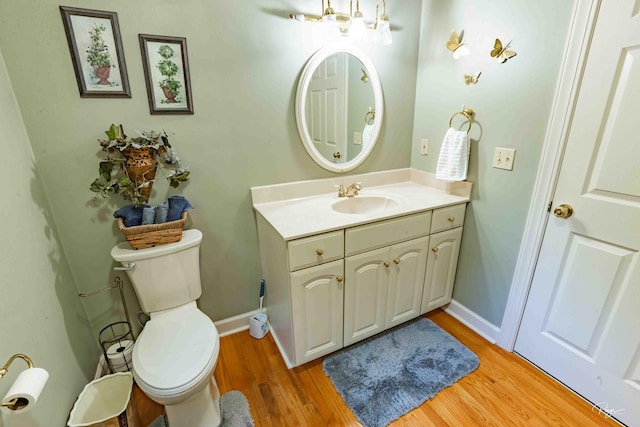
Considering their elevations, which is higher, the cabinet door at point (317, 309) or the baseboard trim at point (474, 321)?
the cabinet door at point (317, 309)

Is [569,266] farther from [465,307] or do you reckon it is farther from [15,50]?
[15,50]

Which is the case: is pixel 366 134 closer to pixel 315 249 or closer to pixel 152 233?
pixel 315 249

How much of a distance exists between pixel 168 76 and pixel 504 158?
1.77 meters

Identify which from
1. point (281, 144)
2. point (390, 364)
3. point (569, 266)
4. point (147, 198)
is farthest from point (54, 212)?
point (569, 266)

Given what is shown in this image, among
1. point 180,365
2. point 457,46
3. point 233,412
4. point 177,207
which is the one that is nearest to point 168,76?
point 177,207

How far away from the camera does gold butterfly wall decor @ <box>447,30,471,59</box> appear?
5.38 feet

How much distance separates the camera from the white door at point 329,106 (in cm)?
172

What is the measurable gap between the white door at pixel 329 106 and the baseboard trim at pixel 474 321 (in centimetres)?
132

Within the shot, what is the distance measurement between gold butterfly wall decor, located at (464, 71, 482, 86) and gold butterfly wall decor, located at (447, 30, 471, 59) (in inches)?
4.7

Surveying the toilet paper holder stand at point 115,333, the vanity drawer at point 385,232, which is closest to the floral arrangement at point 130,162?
the toilet paper holder stand at point 115,333

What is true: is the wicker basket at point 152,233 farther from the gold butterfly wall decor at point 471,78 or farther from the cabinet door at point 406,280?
the gold butterfly wall decor at point 471,78

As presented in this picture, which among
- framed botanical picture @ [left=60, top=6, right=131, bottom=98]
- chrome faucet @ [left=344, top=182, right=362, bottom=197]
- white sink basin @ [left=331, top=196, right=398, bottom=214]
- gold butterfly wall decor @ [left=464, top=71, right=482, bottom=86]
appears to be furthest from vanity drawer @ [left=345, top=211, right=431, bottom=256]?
framed botanical picture @ [left=60, top=6, right=131, bottom=98]

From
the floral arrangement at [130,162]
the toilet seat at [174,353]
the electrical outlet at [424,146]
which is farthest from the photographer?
the electrical outlet at [424,146]

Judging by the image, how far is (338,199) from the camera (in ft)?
6.08
